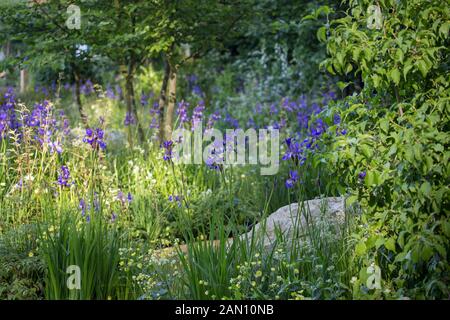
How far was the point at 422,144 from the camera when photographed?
10.3 feet

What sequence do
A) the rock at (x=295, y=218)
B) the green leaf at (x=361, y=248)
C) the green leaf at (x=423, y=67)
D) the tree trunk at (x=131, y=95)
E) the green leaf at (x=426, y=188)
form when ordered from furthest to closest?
the tree trunk at (x=131, y=95)
the rock at (x=295, y=218)
the green leaf at (x=361, y=248)
the green leaf at (x=423, y=67)
the green leaf at (x=426, y=188)

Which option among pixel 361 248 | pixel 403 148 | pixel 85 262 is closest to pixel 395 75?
pixel 403 148

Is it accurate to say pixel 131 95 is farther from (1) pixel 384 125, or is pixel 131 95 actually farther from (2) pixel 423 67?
(2) pixel 423 67

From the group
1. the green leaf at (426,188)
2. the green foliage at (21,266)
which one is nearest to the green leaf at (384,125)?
the green leaf at (426,188)

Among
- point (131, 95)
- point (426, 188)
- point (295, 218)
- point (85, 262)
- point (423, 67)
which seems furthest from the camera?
point (131, 95)

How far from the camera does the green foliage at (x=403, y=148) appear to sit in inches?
125

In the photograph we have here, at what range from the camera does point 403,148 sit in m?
3.12

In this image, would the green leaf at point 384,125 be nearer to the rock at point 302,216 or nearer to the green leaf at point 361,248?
the green leaf at point 361,248

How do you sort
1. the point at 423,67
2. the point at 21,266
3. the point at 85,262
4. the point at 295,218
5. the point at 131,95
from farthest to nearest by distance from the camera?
the point at 131,95 → the point at 295,218 → the point at 21,266 → the point at 85,262 → the point at 423,67

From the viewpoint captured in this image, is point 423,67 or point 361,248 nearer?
point 423,67
